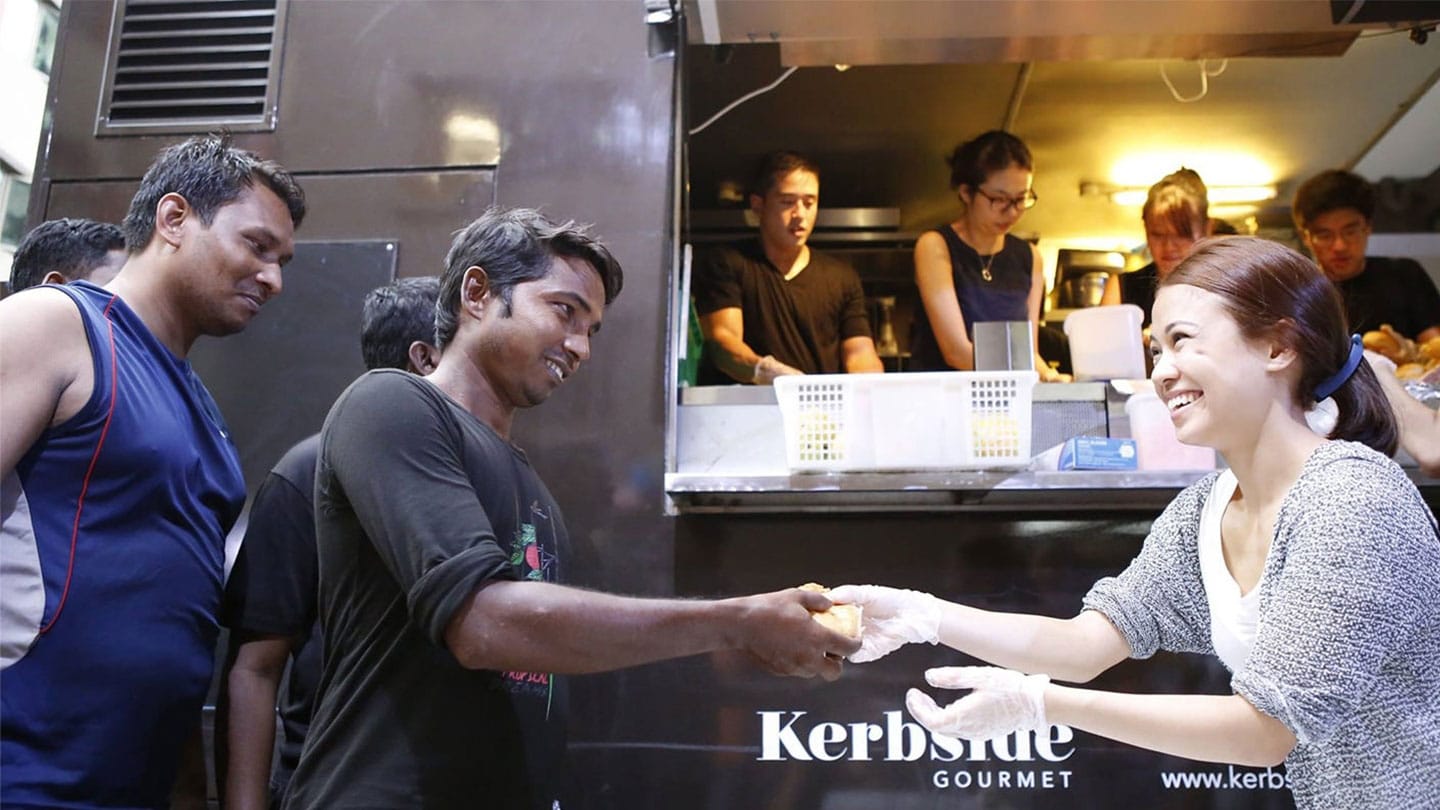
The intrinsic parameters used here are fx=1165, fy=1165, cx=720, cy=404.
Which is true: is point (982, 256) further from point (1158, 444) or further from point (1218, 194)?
point (1218, 194)

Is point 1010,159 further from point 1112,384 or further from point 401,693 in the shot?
point 401,693

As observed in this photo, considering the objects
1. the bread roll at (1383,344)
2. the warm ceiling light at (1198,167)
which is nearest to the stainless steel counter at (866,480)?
the bread roll at (1383,344)

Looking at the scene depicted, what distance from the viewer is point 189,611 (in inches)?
74.7

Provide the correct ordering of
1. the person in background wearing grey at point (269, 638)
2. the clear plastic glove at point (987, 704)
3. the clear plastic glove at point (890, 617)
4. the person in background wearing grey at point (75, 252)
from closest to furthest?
the clear plastic glove at point (987, 704), the person in background wearing grey at point (269, 638), the clear plastic glove at point (890, 617), the person in background wearing grey at point (75, 252)

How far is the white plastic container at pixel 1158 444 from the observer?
273 cm

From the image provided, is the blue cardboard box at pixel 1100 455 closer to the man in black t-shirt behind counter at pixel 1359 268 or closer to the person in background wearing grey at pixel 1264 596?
the person in background wearing grey at pixel 1264 596

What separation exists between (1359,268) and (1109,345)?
1.53m

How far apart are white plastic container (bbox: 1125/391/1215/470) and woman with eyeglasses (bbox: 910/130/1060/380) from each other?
2.96 feet

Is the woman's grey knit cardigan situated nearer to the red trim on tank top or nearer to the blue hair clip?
the blue hair clip

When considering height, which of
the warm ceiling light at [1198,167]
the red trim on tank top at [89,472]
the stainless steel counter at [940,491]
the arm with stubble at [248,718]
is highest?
the warm ceiling light at [1198,167]

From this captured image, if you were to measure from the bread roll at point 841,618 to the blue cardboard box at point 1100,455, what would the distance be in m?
0.87

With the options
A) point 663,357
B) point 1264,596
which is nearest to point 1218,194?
point 663,357

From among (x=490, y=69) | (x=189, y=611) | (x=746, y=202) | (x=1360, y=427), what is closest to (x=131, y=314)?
(x=189, y=611)

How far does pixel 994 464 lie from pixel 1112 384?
523 mm
